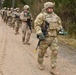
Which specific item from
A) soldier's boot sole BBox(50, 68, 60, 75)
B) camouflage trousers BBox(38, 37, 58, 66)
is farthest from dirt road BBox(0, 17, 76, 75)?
camouflage trousers BBox(38, 37, 58, 66)

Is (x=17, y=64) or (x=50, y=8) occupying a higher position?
(x=50, y=8)

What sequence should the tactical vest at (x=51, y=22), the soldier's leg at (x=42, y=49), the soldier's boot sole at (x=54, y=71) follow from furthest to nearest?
the soldier's leg at (x=42, y=49)
the tactical vest at (x=51, y=22)
the soldier's boot sole at (x=54, y=71)

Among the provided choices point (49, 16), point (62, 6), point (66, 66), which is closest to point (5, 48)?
point (66, 66)

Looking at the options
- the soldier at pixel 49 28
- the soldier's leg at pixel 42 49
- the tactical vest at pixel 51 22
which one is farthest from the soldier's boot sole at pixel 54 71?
the tactical vest at pixel 51 22

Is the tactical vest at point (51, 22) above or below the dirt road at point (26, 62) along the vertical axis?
above

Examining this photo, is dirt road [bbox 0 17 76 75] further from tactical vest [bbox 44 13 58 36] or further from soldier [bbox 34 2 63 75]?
tactical vest [bbox 44 13 58 36]

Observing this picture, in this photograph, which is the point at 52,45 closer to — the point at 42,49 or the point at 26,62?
the point at 42,49

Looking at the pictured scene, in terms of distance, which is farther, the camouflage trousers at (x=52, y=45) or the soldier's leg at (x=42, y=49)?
the soldier's leg at (x=42, y=49)

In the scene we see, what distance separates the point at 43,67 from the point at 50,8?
183cm

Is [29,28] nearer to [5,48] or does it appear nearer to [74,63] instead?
[5,48]

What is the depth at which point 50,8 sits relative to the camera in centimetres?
797

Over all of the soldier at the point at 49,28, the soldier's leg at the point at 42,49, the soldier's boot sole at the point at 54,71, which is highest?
the soldier at the point at 49,28

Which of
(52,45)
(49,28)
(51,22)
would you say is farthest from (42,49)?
(51,22)

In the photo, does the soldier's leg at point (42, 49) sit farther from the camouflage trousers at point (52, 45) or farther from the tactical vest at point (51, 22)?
the tactical vest at point (51, 22)
